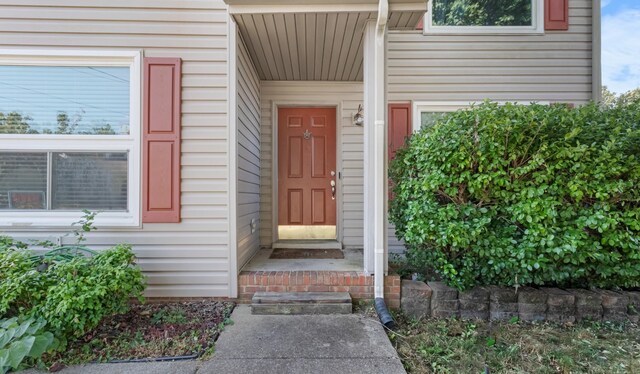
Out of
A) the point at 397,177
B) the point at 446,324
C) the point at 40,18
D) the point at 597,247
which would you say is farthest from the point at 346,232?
the point at 40,18

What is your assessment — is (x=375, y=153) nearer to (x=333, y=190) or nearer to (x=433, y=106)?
(x=333, y=190)

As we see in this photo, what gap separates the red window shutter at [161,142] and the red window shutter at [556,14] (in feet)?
14.0

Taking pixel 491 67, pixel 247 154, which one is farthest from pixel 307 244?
pixel 491 67

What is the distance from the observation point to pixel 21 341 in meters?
1.68

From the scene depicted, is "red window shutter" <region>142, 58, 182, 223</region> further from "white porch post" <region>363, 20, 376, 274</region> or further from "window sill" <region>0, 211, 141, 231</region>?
"white porch post" <region>363, 20, 376, 274</region>

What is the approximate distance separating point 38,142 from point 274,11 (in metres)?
2.29

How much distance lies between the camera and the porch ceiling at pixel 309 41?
2520 millimetres

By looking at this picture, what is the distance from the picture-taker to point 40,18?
2.56 m

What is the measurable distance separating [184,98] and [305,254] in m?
2.01

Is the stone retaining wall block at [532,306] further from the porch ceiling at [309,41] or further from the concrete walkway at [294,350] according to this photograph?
the porch ceiling at [309,41]

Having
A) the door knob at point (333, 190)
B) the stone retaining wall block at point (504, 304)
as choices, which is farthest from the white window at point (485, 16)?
the stone retaining wall block at point (504, 304)

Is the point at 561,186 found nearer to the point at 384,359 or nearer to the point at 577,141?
the point at 577,141

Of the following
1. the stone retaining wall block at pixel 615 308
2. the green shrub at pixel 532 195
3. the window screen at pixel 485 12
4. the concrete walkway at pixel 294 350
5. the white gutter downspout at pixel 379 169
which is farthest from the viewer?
the window screen at pixel 485 12

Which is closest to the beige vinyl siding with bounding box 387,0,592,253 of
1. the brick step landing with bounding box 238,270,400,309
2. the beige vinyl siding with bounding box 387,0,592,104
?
the beige vinyl siding with bounding box 387,0,592,104
